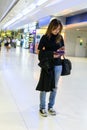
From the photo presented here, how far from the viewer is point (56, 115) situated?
172 inches

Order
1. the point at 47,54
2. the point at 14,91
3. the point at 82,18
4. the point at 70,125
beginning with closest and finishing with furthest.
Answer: the point at 70,125, the point at 47,54, the point at 14,91, the point at 82,18

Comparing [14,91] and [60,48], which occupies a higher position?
[60,48]

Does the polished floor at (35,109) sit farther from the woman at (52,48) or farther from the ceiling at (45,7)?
the ceiling at (45,7)

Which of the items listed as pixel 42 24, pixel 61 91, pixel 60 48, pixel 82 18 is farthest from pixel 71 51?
pixel 60 48

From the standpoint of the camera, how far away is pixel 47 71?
4.25 meters

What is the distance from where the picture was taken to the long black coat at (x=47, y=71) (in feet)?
13.9

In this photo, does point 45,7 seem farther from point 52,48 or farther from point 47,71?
point 47,71

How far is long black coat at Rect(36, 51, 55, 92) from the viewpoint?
4234mm

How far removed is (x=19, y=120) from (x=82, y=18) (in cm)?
1574

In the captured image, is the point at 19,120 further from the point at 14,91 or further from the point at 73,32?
the point at 73,32

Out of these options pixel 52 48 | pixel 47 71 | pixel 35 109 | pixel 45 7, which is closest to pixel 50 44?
pixel 52 48

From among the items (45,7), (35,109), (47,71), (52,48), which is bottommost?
(35,109)

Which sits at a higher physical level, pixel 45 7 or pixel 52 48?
pixel 45 7

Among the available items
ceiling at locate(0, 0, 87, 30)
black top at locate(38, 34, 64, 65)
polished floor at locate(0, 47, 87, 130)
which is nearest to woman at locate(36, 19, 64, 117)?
black top at locate(38, 34, 64, 65)
